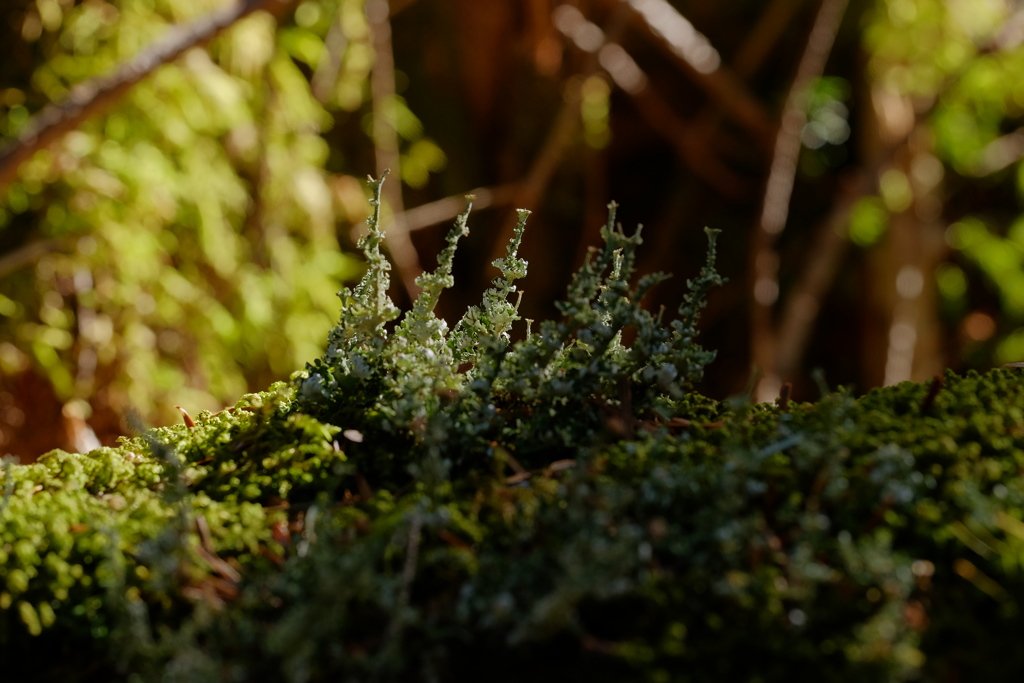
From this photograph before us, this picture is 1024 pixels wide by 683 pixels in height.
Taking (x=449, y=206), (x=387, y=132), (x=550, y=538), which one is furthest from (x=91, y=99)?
(x=550, y=538)

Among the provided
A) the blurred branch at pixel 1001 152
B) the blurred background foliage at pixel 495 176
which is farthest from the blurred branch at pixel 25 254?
the blurred branch at pixel 1001 152

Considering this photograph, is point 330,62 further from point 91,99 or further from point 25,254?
point 25,254

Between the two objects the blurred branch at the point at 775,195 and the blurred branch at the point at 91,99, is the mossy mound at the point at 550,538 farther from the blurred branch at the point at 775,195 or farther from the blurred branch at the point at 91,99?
the blurred branch at the point at 775,195

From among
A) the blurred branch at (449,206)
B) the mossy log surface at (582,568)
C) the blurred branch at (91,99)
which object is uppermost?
the blurred branch at (449,206)

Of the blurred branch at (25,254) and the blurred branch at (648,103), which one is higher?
the blurred branch at (648,103)

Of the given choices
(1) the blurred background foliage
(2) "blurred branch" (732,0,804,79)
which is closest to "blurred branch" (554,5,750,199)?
(1) the blurred background foliage

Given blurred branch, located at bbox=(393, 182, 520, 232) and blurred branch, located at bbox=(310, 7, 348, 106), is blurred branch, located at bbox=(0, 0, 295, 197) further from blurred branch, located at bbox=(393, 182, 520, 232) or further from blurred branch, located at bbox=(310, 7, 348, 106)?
blurred branch, located at bbox=(393, 182, 520, 232)

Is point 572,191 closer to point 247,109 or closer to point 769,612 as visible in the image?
point 247,109
